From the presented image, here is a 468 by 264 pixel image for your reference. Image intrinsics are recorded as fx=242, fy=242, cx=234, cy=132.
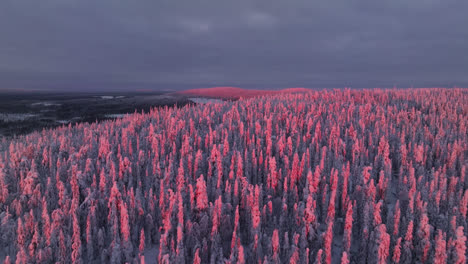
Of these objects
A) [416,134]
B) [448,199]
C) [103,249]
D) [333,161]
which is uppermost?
[416,134]

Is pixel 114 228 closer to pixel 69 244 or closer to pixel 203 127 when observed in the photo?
pixel 69 244

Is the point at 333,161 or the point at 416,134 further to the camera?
the point at 416,134

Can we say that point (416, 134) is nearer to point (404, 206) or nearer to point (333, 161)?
point (333, 161)

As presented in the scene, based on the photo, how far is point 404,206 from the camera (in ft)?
20.3

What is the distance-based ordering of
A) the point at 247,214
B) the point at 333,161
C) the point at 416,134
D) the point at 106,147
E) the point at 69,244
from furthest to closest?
the point at 416,134, the point at 106,147, the point at 333,161, the point at 247,214, the point at 69,244

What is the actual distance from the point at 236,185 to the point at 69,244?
3782mm

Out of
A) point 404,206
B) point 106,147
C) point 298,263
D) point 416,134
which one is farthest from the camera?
point 416,134

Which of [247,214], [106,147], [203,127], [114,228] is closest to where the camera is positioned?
[114,228]

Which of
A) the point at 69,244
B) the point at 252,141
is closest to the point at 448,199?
the point at 252,141

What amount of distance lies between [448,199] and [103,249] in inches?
321

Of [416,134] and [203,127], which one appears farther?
[203,127]

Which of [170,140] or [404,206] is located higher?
[170,140]

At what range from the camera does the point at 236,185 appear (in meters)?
6.29

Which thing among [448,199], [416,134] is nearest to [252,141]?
[448,199]
